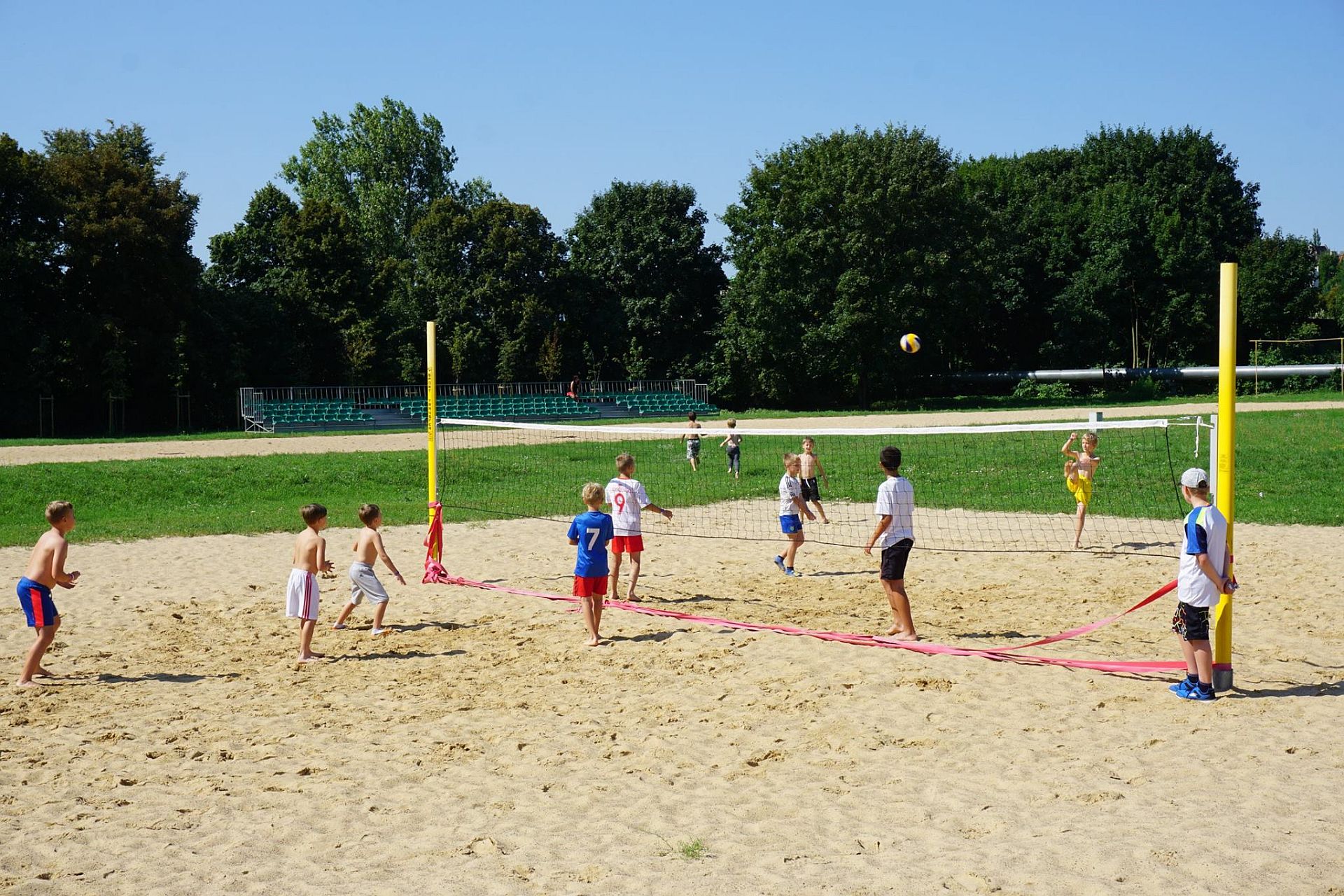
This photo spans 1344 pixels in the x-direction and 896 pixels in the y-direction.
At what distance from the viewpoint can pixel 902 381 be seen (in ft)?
168

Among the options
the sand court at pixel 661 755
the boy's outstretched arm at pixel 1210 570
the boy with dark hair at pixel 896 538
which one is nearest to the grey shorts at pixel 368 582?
the sand court at pixel 661 755

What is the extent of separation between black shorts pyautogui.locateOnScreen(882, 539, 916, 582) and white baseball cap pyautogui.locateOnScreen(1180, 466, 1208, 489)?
226cm

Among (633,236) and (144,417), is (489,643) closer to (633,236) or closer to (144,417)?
(144,417)

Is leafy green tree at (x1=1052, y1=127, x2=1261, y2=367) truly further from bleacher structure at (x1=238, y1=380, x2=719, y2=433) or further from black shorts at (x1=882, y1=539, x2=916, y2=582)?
black shorts at (x1=882, y1=539, x2=916, y2=582)

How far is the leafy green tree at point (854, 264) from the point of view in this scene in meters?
47.4

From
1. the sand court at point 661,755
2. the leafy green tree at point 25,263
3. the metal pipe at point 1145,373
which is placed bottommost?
the sand court at point 661,755

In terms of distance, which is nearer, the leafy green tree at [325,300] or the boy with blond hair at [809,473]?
the boy with blond hair at [809,473]

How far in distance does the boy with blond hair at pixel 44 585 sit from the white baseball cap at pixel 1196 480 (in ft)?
27.1

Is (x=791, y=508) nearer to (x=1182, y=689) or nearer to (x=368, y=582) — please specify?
(x=368, y=582)

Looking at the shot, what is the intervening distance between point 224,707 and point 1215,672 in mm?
7165

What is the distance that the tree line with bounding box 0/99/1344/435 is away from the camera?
126ft

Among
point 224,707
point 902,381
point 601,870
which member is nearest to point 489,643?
point 224,707

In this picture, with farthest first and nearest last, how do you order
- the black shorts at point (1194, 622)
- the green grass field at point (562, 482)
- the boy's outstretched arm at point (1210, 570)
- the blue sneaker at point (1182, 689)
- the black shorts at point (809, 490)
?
the green grass field at point (562, 482)
the black shorts at point (809, 490)
the blue sneaker at point (1182, 689)
the black shorts at point (1194, 622)
the boy's outstretched arm at point (1210, 570)

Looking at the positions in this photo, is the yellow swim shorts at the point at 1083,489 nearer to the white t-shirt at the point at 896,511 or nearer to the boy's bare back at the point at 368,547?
the white t-shirt at the point at 896,511
